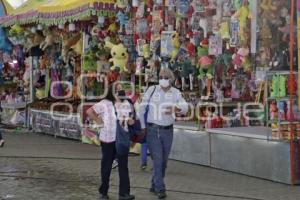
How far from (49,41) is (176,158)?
632 cm

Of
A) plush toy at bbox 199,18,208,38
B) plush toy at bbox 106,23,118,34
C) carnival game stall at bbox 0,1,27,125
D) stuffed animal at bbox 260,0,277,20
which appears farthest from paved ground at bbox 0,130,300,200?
carnival game stall at bbox 0,1,27,125

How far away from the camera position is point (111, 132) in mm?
7754

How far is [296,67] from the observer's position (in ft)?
28.5

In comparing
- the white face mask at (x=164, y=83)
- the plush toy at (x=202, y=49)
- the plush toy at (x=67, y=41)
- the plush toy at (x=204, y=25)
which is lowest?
the white face mask at (x=164, y=83)

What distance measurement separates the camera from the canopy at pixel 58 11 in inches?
500

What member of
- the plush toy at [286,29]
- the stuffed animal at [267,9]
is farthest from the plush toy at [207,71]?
the plush toy at [286,29]

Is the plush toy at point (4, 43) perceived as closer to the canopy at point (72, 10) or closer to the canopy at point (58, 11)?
the canopy at point (58, 11)

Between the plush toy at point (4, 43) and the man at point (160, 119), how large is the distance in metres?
10.7

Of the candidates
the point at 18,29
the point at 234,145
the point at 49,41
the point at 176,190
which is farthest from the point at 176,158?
Answer: the point at 18,29

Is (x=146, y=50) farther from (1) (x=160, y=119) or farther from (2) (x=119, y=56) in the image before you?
(1) (x=160, y=119)

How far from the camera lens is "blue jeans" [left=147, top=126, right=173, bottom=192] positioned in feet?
26.1

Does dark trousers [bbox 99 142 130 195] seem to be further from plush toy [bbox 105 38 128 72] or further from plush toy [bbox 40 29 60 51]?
plush toy [bbox 40 29 60 51]

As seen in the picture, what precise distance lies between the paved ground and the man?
378 millimetres

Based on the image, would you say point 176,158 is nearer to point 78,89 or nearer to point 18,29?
point 78,89
